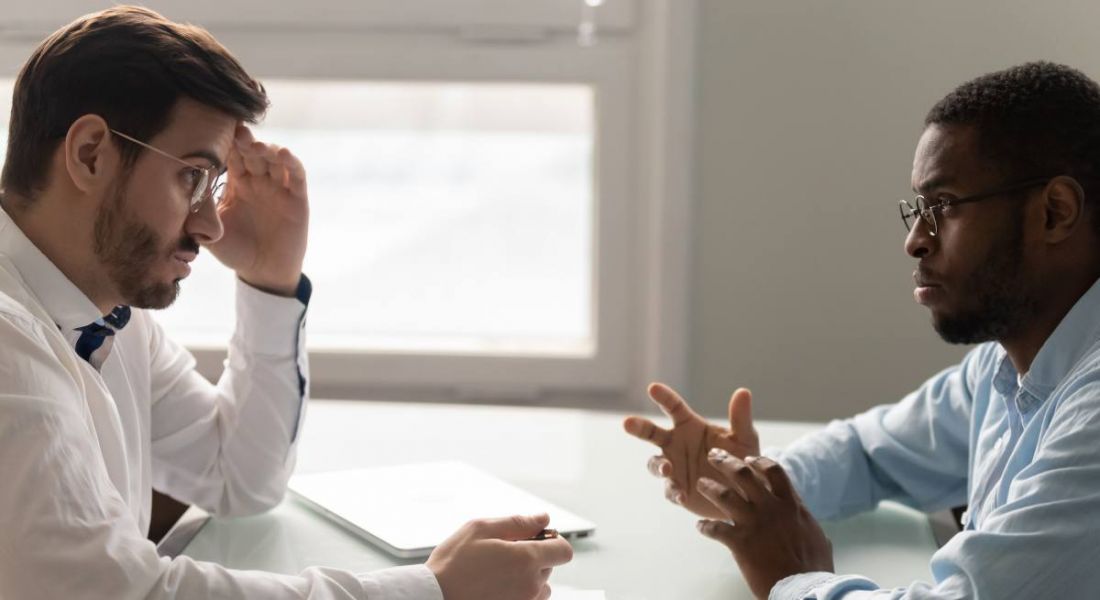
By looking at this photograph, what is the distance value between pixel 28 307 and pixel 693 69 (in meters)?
1.46

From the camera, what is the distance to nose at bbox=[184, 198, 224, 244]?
4.25 feet

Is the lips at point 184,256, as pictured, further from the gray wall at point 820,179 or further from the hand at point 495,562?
the gray wall at point 820,179

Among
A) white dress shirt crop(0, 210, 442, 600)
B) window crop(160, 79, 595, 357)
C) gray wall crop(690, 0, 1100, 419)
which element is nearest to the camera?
white dress shirt crop(0, 210, 442, 600)

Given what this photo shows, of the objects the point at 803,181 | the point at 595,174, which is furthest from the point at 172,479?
the point at 803,181

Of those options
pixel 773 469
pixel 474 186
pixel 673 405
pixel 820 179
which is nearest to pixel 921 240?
pixel 773 469

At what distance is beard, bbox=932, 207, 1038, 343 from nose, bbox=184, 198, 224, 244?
76 centimetres

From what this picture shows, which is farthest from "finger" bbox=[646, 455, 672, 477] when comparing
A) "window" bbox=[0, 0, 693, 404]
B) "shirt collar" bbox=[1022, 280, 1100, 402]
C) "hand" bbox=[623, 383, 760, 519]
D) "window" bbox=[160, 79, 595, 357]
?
"window" bbox=[160, 79, 595, 357]

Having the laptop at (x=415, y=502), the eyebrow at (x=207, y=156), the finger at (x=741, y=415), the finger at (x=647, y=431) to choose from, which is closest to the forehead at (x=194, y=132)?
the eyebrow at (x=207, y=156)

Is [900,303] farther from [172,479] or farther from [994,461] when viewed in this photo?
[172,479]

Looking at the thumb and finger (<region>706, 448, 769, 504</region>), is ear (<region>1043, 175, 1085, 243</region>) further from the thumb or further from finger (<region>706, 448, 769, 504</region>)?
the thumb

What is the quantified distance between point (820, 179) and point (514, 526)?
1.35 m

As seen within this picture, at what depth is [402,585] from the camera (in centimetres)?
108

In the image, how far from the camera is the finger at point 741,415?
60.5 inches

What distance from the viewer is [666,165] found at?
234cm
